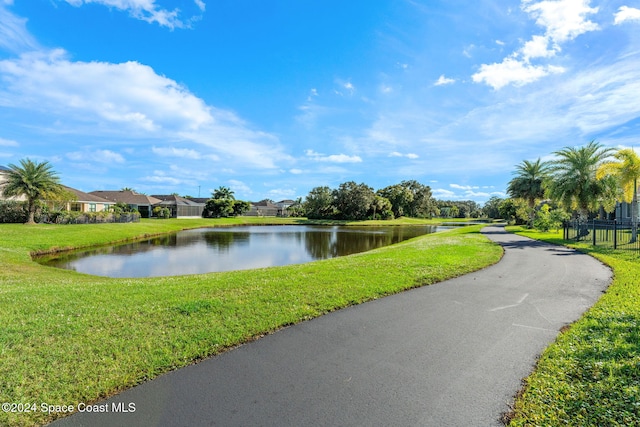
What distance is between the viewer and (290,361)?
4301 millimetres

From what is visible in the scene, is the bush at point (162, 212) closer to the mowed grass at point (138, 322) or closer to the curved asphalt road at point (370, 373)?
the mowed grass at point (138, 322)

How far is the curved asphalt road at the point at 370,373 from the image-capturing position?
3188 millimetres

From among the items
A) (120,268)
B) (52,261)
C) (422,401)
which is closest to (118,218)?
(52,261)

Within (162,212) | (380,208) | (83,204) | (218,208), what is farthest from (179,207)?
(380,208)

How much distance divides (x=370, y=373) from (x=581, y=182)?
28.2m

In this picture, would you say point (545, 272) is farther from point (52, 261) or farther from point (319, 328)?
point (52, 261)

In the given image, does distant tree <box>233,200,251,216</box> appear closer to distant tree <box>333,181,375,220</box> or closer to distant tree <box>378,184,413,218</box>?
distant tree <box>333,181,375,220</box>

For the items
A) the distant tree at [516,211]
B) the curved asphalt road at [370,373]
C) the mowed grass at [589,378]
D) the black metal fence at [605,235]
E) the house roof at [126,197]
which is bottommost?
the curved asphalt road at [370,373]

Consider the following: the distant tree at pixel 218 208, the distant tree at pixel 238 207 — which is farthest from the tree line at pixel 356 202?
the distant tree at pixel 218 208

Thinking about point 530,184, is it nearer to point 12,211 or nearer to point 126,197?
point 12,211

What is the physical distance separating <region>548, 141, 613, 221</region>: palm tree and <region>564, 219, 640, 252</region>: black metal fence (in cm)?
147

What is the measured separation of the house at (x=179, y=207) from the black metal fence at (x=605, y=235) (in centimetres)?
6637

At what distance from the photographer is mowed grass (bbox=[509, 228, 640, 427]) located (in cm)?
310

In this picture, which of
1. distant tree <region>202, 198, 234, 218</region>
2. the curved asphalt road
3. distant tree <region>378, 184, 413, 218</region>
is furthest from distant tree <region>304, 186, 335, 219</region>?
the curved asphalt road
